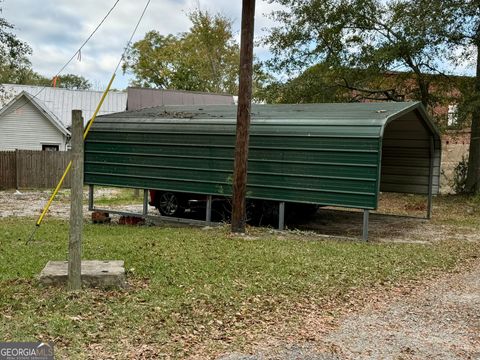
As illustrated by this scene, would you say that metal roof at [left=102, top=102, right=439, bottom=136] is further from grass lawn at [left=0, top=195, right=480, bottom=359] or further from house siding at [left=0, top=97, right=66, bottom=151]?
house siding at [left=0, top=97, right=66, bottom=151]

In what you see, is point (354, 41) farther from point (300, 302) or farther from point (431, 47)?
point (300, 302)

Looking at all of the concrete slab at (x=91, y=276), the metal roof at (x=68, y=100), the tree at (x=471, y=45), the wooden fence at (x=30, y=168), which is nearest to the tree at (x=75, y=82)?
the metal roof at (x=68, y=100)

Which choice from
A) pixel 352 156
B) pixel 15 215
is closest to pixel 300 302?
pixel 352 156

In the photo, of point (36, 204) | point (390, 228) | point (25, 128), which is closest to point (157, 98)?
point (25, 128)

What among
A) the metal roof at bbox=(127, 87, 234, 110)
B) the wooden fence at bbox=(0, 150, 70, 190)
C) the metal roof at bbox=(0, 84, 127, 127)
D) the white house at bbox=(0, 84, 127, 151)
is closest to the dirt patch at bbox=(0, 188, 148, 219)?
the wooden fence at bbox=(0, 150, 70, 190)

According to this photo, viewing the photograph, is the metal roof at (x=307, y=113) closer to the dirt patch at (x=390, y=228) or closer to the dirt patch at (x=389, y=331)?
the dirt patch at (x=390, y=228)

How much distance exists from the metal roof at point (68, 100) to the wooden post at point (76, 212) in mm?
29209

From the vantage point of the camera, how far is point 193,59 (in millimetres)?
44469

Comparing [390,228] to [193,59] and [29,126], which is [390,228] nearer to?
[29,126]

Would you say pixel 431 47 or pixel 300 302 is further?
pixel 431 47

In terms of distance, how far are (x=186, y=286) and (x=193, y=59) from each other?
4014 cm

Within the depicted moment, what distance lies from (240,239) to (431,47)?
43.8 feet

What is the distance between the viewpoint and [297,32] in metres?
22.4

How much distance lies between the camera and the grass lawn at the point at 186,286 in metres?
4.54
